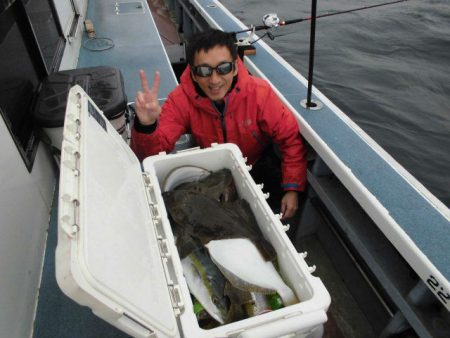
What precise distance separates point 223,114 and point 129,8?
14.7 ft

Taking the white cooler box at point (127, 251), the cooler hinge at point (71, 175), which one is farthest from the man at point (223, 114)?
the cooler hinge at point (71, 175)

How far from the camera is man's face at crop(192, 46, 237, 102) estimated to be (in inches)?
68.5

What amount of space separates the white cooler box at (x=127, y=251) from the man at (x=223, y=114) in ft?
1.87

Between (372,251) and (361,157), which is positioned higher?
(361,157)

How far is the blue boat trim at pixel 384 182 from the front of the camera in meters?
1.37

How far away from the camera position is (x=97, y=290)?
2.27 feet

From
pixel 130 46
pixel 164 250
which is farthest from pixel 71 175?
pixel 130 46

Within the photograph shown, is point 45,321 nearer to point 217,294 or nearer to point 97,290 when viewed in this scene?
point 217,294

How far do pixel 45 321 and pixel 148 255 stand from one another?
84 cm

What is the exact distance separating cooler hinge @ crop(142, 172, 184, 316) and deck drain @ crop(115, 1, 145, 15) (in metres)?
4.72

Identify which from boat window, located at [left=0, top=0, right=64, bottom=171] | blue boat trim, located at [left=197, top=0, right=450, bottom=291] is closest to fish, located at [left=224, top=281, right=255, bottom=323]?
blue boat trim, located at [left=197, top=0, right=450, bottom=291]

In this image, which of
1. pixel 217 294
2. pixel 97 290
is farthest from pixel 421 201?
pixel 97 290

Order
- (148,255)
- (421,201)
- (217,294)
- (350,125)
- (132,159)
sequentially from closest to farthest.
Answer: (148,255) < (217,294) < (132,159) < (421,201) < (350,125)

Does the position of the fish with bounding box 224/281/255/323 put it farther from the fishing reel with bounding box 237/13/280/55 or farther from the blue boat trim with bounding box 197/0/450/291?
the fishing reel with bounding box 237/13/280/55
